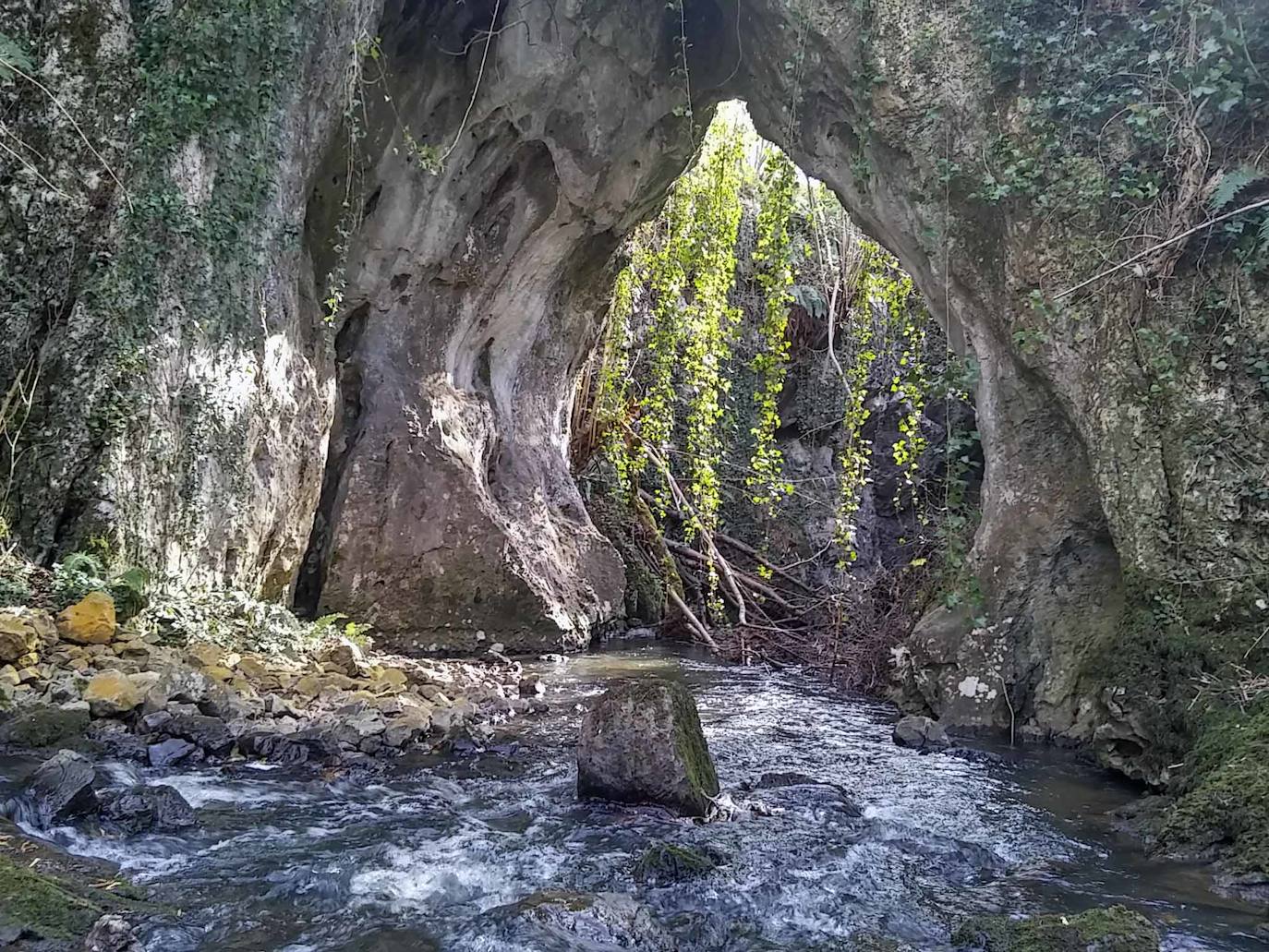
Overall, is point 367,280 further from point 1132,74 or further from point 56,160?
point 1132,74

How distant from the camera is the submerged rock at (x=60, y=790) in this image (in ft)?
12.4

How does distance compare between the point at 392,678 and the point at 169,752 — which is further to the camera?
the point at 392,678

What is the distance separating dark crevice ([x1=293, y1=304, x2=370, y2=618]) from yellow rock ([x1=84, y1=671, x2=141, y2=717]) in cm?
389

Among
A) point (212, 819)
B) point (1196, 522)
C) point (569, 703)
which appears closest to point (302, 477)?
point (569, 703)

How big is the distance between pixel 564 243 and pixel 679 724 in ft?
26.2

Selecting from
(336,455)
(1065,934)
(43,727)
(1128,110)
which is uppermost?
(1128,110)

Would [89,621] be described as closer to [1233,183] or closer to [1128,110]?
[1233,183]

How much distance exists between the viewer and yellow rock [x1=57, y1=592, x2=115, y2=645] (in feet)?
18.0

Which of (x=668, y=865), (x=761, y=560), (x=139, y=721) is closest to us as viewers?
(x=668, y=865)

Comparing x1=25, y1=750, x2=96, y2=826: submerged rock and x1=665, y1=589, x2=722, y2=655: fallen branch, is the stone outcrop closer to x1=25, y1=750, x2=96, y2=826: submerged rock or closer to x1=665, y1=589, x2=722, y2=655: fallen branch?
x1=665, y1=589, x2=722, y2=655: fallen branch

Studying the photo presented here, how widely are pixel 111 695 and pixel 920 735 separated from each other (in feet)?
16.0

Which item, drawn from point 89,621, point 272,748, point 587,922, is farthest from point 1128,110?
point 89,621

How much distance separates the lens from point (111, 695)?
201 inches

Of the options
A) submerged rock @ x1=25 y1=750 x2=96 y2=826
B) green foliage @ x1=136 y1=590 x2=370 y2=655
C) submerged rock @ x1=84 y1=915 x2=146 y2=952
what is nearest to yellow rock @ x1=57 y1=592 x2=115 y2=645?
green foliage @ x1=136 y1=590 x2=370 y2=655
